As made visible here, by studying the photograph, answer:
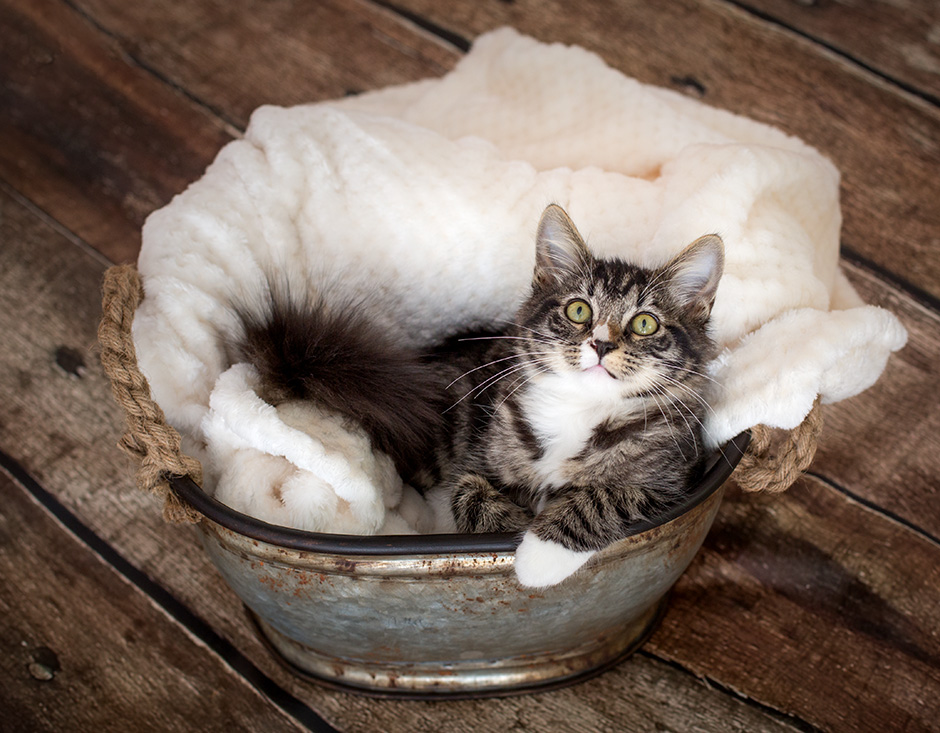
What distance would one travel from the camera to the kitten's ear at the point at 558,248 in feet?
3.37

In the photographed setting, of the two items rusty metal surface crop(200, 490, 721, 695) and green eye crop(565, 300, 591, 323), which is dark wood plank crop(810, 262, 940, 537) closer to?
rusty metal surface crop(200, 490, 721, 695)

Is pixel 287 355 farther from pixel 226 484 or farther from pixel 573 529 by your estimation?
pixel 573 529

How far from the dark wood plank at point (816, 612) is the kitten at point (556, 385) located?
0.30m

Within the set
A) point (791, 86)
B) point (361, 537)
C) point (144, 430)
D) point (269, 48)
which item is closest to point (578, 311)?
point (361, 537)

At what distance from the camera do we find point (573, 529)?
2.83 feet

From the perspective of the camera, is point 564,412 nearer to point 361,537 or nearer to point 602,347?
point 602,347

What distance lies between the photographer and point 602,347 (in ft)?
3.08

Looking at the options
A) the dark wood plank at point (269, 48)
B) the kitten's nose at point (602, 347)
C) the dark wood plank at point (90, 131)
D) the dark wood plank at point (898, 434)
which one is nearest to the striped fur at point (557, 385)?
the kitten's nose at point (602, 347)

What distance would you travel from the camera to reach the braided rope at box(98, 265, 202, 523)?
845mm

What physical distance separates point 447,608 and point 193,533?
1.73 ft

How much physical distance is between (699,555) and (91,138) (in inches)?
51.1

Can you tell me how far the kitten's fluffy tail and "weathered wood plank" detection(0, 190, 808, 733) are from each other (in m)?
0.32

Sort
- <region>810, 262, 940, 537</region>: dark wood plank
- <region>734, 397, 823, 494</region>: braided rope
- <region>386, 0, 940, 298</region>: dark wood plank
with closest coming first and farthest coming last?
<region>734, 397, 823, 494</region>: braided rope, <region>810, 262, 940, 537</region>: dark wood plank, <region>386, 0, 940, 298</region>: dark wood plank

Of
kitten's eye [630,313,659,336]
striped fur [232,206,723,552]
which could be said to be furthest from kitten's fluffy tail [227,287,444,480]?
kitten's eye [630,313,659,336]
